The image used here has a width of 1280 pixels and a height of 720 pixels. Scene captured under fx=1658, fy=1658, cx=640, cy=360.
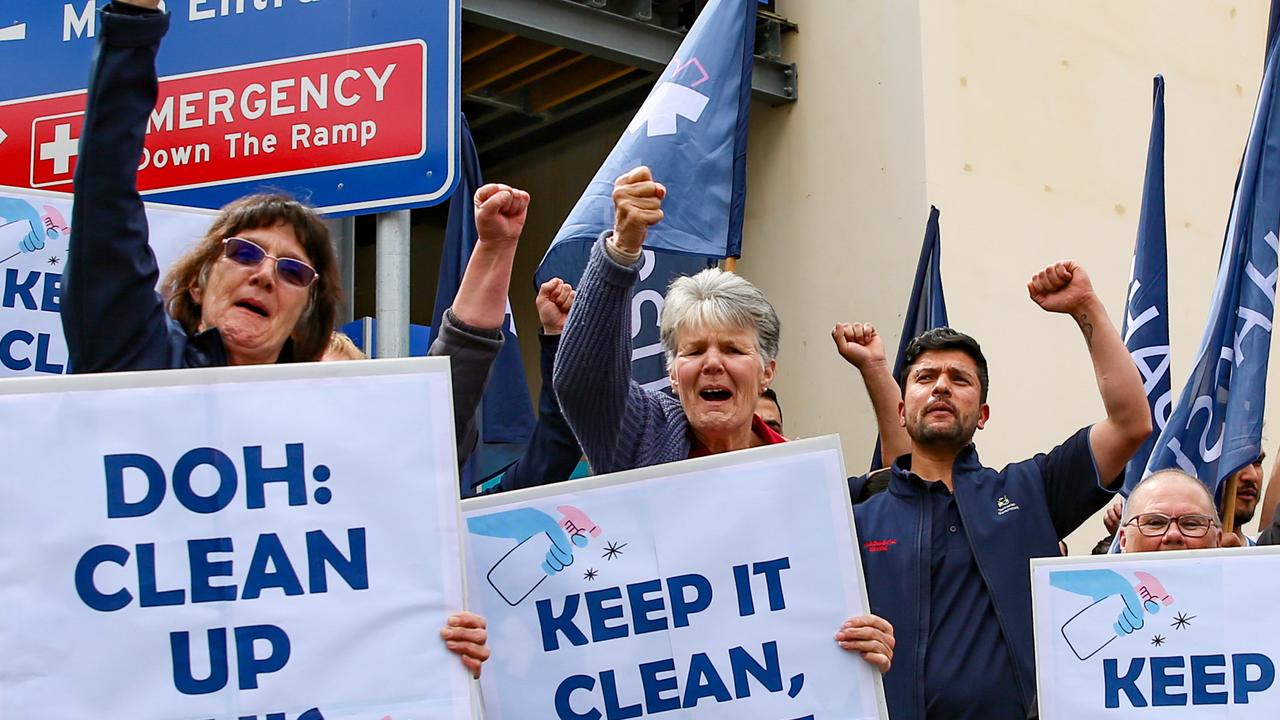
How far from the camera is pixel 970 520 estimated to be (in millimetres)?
3646

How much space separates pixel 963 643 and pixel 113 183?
1.96m

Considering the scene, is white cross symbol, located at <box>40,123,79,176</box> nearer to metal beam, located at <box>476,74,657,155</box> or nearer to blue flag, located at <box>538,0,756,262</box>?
blue flag, located at <box>538,0,756,262</box>

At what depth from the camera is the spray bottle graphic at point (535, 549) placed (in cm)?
310

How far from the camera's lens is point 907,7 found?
28.7ft

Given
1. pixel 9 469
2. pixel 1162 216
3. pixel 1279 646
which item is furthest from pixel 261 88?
pixel 1162 216

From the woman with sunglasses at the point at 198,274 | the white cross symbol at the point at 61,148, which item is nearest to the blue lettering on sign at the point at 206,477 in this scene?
the woman with sunglasses at the point at 198,274

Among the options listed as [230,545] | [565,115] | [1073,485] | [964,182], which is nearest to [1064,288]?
[1073,485]

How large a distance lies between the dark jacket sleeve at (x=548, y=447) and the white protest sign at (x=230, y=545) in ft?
3.25

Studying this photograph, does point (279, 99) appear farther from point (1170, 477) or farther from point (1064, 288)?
point (1170, 477)

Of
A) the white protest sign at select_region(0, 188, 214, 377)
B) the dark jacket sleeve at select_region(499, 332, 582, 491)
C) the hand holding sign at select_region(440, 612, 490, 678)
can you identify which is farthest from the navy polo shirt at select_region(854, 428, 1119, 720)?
the white protest sign at select_region(0, 188, 214, 377)

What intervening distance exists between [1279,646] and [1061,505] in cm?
54

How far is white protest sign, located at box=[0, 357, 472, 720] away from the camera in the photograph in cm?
255

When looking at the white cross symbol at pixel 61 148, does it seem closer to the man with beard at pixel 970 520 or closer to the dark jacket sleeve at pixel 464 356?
the dark jacket sleeve at pixel 464 356

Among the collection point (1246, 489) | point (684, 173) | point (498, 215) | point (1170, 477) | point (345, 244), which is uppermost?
point (684, 173)
